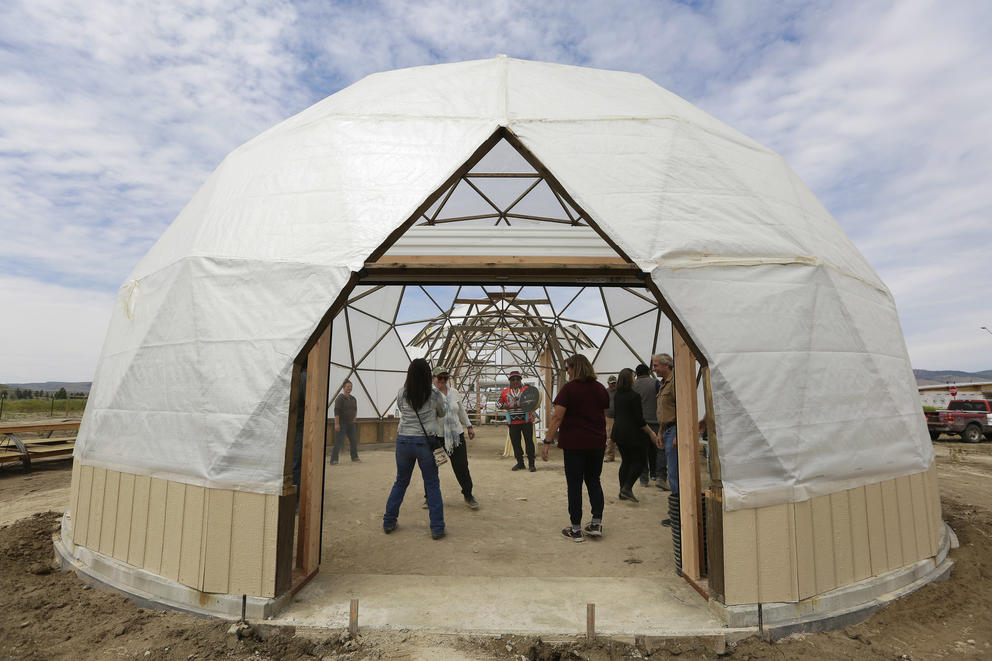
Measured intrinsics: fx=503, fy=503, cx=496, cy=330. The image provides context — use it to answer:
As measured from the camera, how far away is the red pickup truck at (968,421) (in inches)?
714

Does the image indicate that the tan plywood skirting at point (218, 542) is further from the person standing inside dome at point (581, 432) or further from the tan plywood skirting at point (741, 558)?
the tan plywood skirting at point (741, 558)

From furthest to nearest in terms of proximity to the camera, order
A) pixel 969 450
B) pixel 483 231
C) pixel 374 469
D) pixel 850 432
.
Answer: pixel 969 450
pixel 374 469
pixel 483 231
pixel 850 432

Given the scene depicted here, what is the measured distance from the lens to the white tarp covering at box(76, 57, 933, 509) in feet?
11.2

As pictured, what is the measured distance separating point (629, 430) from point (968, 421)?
19.3 metres

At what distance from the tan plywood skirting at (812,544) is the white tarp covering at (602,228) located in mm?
126

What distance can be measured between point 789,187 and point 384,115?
3858 mm

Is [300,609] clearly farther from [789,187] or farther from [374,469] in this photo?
[374,469]

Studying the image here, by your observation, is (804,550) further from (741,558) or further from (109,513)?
(109,513)

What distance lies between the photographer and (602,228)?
3.67 meters

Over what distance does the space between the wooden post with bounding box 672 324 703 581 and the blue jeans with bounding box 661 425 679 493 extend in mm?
862

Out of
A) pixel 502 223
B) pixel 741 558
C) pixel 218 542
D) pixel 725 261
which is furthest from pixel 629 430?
pixel 218 542

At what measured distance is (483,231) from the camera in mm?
5730

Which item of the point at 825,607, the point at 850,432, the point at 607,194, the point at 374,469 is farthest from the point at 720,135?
the point at 374,469

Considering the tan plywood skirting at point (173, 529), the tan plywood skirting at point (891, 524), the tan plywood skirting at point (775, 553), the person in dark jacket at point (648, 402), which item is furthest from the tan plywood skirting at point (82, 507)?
the person in dark jacket at point (648, 402)
